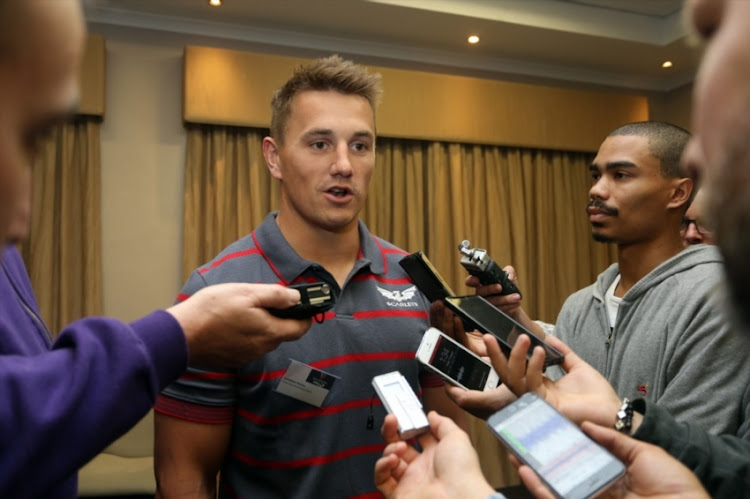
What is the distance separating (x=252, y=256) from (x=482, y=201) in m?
3.13

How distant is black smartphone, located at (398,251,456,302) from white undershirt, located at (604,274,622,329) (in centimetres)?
88

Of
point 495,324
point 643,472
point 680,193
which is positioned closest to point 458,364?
point 495,324

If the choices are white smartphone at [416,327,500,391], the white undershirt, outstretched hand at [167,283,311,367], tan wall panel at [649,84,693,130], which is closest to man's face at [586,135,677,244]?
the white undershirt

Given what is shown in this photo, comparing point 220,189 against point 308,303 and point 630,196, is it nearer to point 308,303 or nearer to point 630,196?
point 630,196

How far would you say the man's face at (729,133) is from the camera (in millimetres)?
547

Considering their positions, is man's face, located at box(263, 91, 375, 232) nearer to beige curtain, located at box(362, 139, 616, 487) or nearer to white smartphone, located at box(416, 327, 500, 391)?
white smartphone, located at box(416, 327, 500, 391)

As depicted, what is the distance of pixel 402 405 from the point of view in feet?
3.77

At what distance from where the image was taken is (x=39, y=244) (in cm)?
339

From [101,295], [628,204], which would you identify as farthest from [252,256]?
[101,295]

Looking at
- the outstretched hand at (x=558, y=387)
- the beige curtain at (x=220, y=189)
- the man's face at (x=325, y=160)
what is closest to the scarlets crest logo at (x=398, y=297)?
the man's face at (x=325, y=160)

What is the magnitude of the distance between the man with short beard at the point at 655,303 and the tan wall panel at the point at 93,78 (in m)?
2.81

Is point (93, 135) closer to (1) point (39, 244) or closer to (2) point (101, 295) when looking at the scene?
(1) point (39, 244)

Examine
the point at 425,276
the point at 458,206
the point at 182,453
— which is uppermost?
the point at 458,206

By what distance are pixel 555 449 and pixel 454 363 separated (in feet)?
1.31
